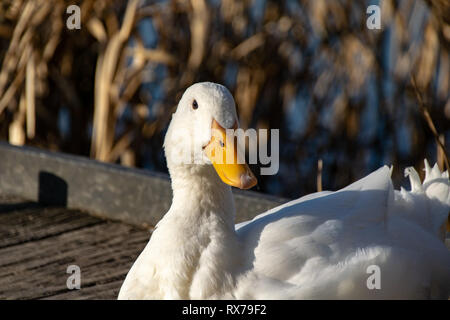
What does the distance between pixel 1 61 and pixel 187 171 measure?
112 inches

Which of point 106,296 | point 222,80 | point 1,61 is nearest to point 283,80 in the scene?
point 222,80

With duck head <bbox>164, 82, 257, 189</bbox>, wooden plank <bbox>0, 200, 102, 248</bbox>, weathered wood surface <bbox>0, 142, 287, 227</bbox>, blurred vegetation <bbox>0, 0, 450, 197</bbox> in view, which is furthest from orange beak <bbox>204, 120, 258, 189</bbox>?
blurred vegetation <bbox>0, 0, 450, 197</bbox>

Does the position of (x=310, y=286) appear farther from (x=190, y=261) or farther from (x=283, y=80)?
(x=283, y=80)

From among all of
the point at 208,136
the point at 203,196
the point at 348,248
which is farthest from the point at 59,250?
the point at 348,248

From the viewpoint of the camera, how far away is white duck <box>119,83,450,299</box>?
2.79 m

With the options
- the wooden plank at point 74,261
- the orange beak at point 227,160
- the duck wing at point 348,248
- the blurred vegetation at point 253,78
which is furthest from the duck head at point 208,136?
the blurred vegetation at point 253,78

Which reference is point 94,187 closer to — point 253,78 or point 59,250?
point 59,250

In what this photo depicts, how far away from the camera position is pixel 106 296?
344cm

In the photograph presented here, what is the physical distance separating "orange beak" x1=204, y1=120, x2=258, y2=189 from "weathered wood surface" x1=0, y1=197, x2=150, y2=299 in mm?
962

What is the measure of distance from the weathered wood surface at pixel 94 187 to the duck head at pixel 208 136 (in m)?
1.05

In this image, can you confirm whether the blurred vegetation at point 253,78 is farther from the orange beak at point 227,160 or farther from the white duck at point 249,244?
the orange beak at point 227,160

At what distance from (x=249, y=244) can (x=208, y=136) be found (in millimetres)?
405

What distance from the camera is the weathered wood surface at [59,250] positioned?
11.4 feet

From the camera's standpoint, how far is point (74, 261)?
3750mm
